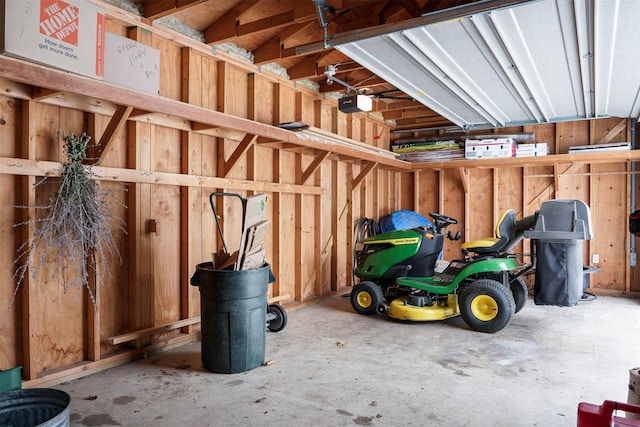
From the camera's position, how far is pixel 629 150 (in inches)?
222

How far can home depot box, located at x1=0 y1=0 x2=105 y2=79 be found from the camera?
2.21 meters

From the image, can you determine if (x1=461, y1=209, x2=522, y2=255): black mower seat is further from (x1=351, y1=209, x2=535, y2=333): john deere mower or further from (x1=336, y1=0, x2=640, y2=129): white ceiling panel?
(x1=336, y1=0, x2=640, y2=129): white ceiling panel

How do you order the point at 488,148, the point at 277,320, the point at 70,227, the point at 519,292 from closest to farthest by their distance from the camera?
the point at 70,227 → the point at 277,320 → the point at 519,292 → the point at 488,148

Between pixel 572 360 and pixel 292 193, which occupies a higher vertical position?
pixel 292 193

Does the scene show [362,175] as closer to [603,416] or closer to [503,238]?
[503,238]

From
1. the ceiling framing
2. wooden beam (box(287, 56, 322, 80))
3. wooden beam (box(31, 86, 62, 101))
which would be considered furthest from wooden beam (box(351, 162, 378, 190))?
wooden beam (box(31, 86, 62, 101))

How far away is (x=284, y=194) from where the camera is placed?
5.11 meters

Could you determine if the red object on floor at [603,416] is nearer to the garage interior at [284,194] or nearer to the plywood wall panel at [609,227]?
the garage interior at [284,194]

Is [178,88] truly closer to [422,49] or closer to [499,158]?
[422,49]

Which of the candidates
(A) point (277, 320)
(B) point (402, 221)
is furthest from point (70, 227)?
(B) point (402, 221)

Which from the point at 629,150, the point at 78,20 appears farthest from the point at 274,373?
the point at 629,150

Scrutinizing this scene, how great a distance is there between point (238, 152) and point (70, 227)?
5.21 feet

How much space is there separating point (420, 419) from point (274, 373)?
3.74ft

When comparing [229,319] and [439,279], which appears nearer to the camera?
[229,319]
